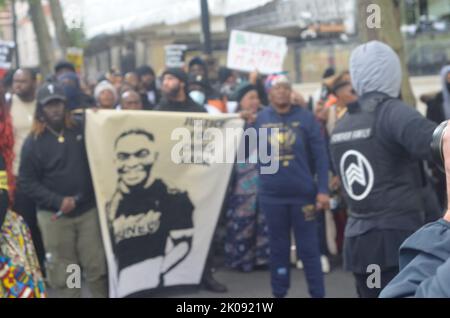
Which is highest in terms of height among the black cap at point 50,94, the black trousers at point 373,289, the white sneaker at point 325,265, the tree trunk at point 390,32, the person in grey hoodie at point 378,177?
the tree trunk at point 390,32

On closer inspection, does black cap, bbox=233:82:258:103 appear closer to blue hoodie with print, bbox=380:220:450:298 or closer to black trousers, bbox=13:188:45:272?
black trousers, bbox=13:188:45:272

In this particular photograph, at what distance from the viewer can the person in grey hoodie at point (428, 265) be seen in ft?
4.95

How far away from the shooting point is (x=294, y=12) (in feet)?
27.1

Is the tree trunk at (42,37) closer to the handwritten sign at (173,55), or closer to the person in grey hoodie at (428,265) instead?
the handwritten sign at (173,55)

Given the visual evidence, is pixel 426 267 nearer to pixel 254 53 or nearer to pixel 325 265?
pixel 325 265

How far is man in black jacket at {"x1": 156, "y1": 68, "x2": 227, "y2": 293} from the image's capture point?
683cm

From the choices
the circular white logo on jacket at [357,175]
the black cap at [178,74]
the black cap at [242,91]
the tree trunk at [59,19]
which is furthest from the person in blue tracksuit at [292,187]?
the tree trunk at [59,19]

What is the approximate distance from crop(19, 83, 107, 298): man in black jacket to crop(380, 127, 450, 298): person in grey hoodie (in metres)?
4.24

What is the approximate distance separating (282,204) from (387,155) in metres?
2.02

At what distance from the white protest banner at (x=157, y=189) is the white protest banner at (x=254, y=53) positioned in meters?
2.54

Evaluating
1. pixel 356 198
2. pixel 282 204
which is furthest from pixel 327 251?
pixel 356 198

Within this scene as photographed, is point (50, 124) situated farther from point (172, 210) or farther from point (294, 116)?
point (294, 116)

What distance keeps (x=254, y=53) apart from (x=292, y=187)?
3308mm

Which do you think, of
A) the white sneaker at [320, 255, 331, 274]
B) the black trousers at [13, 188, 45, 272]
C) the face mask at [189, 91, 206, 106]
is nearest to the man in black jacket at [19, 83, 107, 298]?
the black trousers at [13, 188, 45, 272]
